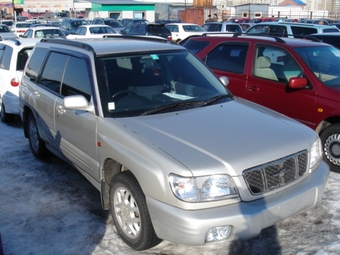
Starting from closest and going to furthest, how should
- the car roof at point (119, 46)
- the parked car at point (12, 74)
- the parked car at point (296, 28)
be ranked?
the car roof at point (119, 46) < the parked car at point (12, 74) < the parked car at point (296, 28)

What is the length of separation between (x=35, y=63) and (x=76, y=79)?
5.54ft

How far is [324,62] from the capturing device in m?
6.18

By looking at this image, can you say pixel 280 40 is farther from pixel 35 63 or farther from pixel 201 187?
pixel 201 187

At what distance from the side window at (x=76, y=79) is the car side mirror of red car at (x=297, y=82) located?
9.27 feet

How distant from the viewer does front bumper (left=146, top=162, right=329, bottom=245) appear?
3066mm

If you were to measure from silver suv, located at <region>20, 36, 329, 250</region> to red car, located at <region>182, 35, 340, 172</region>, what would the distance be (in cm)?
153

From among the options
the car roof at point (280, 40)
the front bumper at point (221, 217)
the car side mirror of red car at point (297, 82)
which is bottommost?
the front bumper at point (221, 217)

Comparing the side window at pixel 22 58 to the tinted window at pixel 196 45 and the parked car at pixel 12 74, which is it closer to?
the parked car at pixel 12 74

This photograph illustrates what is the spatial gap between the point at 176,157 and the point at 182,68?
1.88 m

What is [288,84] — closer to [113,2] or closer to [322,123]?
[322,123]

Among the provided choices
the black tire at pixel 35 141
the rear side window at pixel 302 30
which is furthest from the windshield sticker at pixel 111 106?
the rear side window at pixel 302 30

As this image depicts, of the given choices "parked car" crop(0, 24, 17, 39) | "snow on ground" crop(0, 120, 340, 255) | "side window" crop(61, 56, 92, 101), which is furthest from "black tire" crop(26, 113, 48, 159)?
"parked car" crop(0, 24, 17, 39)

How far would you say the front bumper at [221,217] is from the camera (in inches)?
121

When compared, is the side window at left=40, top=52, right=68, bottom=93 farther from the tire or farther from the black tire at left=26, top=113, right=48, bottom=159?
the tire
